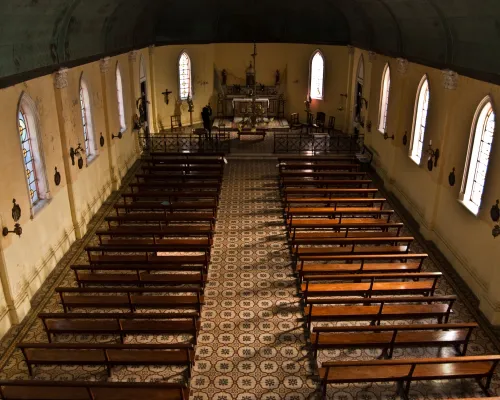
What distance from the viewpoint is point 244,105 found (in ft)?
94.3

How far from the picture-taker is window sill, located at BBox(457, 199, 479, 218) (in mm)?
11923

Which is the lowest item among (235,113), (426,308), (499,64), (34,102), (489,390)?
(489,390)

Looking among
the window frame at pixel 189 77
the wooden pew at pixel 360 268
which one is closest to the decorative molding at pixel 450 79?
the wooden pew at pixel 360 268

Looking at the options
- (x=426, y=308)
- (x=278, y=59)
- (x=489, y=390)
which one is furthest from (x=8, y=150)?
(x=278, y=59)

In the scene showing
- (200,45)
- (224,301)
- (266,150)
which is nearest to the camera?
(224,301)

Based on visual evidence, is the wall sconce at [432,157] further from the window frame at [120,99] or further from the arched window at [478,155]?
the window frame at [120,99]

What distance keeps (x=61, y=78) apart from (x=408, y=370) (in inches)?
451

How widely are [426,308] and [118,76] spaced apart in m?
15.8

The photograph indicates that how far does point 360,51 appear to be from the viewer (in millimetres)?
24938

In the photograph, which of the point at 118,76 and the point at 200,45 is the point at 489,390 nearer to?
the point at 118,76

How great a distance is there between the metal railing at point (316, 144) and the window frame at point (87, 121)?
32.0 feet

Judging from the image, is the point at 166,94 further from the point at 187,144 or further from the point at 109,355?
the point at 109,355

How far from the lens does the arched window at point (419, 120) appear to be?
16.0 meters

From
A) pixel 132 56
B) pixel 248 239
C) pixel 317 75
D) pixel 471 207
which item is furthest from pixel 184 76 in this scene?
pixel 471 207
